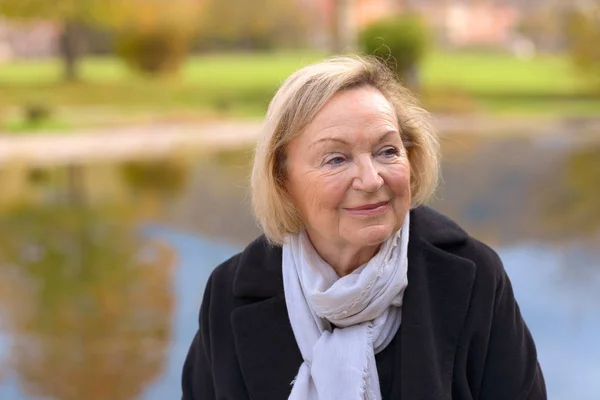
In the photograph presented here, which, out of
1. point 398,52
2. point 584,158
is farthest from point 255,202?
point 398,52

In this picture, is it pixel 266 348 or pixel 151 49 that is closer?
pixel 266 348

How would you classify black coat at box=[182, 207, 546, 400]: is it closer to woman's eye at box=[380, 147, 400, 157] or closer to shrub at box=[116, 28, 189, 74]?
woman's eye at box=[380, 147, 400, 157]

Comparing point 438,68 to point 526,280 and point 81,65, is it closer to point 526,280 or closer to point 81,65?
point 81,65

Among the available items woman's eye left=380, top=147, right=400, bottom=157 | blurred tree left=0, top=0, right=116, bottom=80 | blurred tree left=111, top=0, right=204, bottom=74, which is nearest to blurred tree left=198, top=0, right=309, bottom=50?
blurred tree left=111, top=0, right=204, bottom=74

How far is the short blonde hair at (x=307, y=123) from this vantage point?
2.09m

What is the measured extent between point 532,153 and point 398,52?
27.7 ft

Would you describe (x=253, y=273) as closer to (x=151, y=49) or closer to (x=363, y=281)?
(x=363, y=281)

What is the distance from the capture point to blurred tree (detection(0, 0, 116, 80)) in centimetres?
2670

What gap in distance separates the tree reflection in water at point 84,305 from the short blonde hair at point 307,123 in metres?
2.89

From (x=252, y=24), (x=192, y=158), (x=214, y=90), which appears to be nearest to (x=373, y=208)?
(x=192, y=158)

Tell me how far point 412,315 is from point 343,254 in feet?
0.73

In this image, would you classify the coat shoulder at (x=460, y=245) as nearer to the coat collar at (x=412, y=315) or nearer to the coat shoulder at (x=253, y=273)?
the coat collar at (x=412, y=315)

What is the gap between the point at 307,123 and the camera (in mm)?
2098

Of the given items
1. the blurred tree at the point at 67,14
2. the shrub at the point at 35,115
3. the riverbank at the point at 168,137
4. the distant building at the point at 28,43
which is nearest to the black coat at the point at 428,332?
the riverbank at the point at 168,137
